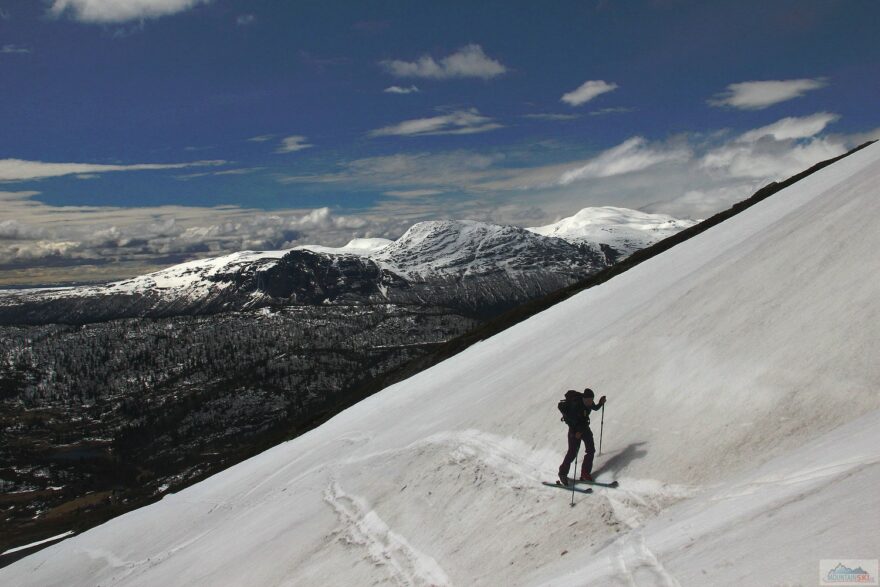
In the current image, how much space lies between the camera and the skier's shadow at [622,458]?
50.3 feet

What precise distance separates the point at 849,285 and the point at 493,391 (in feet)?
55.0

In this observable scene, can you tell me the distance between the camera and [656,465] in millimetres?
14484

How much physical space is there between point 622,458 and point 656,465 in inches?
52.8

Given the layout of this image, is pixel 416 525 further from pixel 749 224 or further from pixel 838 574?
pixel 749 224

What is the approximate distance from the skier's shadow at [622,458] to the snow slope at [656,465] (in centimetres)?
7

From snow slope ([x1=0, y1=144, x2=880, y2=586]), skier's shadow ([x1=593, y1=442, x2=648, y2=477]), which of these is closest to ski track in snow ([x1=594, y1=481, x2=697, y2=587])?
snow slope ([x1=0, y1=144, x2=880, y2=586])

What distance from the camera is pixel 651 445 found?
15477mm

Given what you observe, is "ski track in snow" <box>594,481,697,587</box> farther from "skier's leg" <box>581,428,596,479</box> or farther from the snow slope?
"skier's leg" <box>581,428,596,479</box>

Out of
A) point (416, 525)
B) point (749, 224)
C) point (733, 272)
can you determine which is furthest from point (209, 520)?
point (749, 224)

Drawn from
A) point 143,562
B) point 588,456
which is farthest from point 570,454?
point 143,562

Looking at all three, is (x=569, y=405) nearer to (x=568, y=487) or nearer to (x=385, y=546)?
(x=568, y=487)

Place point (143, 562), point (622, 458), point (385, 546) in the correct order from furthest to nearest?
point (143, 562) < point (385, 546) < point (622, 458)

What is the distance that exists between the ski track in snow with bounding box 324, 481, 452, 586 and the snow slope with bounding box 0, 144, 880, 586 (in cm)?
7

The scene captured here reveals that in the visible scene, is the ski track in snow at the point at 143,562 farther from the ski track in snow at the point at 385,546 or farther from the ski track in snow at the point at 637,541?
the ski track in snow at the point at 637,541
